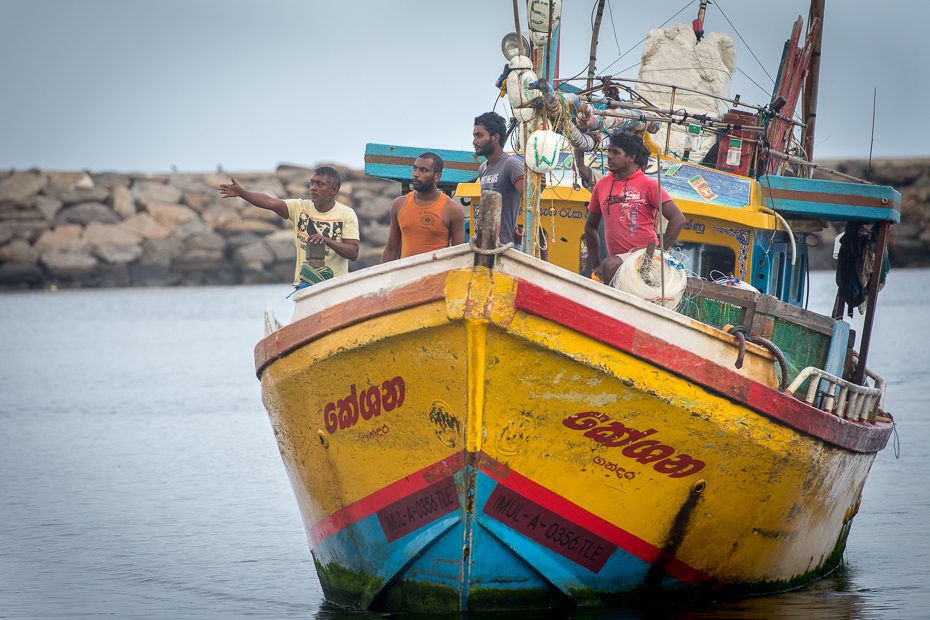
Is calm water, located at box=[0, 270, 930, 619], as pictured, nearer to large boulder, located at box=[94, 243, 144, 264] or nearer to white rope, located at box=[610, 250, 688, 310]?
white rope, located at box=[610, 250, 688, 310]

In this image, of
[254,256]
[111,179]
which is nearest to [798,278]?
[254,256]

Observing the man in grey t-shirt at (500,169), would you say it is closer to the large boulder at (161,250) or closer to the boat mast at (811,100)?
the boat mast at (811,100)

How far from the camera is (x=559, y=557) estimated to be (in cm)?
564

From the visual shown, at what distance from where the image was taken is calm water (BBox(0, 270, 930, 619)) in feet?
23.1

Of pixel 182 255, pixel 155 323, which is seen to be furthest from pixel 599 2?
pixel 182 255

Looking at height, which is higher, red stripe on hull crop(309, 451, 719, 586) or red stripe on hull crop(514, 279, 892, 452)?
red stripe on hull crop(514, 279, 892, 452)

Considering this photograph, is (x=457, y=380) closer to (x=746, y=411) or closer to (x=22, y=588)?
(x=746, y=411)

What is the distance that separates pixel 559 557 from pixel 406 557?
0.84 meters

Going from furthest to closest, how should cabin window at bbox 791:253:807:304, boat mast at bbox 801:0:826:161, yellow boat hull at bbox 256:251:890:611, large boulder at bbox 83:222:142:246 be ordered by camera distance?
large boulder at bbox 83:222:142:246 < boat mast at bbox 801:0:826:161 < cabin window at bbox 791:253:807:304 < yellow boat hull at bbox 256:251:890:611

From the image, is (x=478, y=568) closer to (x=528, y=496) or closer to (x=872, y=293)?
(x=528, y=496)

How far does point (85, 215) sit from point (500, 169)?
120 feet

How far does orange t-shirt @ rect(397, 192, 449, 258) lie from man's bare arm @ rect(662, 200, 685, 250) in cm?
127

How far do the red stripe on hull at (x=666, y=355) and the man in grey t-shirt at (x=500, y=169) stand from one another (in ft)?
4.18

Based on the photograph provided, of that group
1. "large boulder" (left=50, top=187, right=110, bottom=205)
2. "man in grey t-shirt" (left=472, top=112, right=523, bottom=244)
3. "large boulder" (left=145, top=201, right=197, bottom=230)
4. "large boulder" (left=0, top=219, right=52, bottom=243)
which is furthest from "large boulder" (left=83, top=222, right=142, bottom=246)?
"man in grey t-shirt" (left=472, top=112, right=523, bottom=244)
